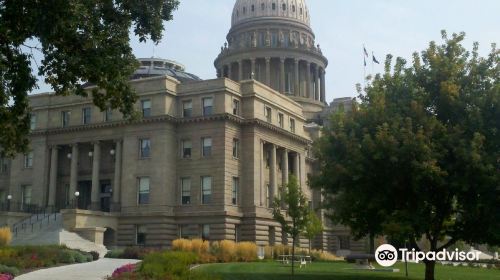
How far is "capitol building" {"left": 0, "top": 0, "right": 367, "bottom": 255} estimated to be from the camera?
5588 centimetres

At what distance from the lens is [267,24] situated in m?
104

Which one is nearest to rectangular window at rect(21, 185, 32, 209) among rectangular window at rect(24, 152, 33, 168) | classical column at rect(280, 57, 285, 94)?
rectangular window at rect(24, 152, 33, 168)

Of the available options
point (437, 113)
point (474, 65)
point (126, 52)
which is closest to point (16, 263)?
point (126, 52)

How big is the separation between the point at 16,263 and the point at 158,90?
1129 inches

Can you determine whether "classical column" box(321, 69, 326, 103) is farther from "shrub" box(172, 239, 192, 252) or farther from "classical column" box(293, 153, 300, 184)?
"shrub" box(172, 239, 192, 252)

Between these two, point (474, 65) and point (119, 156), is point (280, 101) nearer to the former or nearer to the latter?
point (119, 156)

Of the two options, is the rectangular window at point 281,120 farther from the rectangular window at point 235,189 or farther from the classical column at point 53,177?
the classical column at point 53,177

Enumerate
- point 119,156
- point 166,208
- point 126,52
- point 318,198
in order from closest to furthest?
point 126,52 < point 166,208 < point 119,156 < point 318,198

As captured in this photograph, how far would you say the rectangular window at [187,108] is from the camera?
5815 cm

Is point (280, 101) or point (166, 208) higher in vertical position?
point (280, 101)

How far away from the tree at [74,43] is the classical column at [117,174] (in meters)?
37.9

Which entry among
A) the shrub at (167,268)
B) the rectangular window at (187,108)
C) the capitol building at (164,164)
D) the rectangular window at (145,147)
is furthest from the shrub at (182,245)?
the shrub at (167,268)

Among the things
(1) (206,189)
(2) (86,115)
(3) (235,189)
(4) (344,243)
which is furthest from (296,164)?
(2) (86,115)

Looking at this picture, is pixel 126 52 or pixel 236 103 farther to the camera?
pixel 236 103
